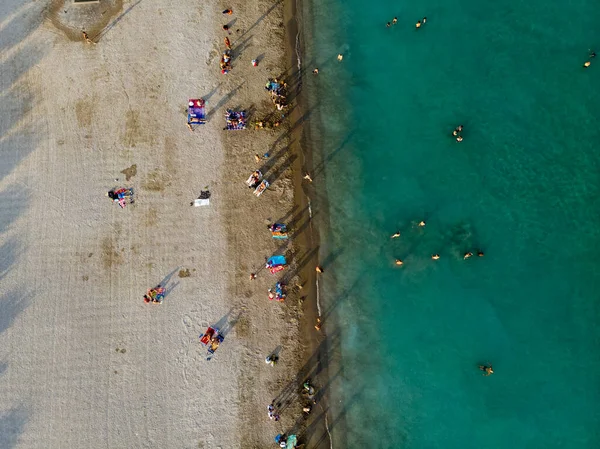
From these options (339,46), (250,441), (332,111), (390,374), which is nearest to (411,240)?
(390,374)

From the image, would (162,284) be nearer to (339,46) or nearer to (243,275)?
(243,275)

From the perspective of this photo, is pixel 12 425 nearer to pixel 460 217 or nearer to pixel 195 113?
pixel 195 113

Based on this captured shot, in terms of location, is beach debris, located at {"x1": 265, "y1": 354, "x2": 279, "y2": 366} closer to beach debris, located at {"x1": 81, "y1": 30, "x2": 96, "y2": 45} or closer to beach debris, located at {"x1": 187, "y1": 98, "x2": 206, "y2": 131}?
beach debris, located at {"x1": 187, "y1": 98, "x2": 206, "y2": 131}

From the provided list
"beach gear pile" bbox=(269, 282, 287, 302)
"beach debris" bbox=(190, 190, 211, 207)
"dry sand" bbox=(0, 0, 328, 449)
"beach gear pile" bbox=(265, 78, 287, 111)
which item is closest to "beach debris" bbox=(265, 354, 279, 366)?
"dry sand" bbox=(0, 0, 328, 449)

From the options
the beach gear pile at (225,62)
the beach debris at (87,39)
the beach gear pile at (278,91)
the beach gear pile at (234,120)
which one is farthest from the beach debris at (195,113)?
the beach debris at (87,39)

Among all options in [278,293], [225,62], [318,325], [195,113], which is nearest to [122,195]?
[195,113]

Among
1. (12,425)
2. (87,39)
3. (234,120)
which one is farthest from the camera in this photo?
(87,39)

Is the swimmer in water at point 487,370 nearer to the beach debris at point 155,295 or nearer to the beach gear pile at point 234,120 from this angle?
the beach debris at point 155,295
